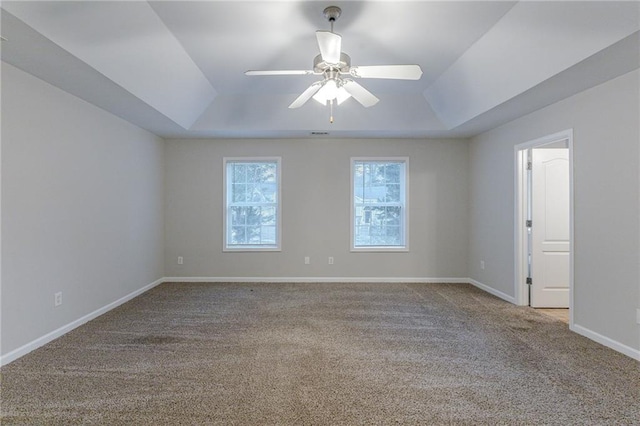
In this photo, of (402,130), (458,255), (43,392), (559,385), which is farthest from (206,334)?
(458,255)

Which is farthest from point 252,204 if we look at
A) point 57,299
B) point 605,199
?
point 605,199

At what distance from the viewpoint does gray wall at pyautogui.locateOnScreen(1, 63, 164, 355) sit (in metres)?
2.54

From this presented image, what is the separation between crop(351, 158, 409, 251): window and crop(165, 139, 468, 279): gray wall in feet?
0.56

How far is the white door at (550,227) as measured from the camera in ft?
12.8

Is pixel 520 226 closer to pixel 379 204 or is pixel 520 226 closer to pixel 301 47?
pixel 379 204

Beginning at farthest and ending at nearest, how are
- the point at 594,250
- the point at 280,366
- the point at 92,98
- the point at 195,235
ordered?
the point at 195,235 < the point at 92,98 < the point at 594,250 < the point at 280,366

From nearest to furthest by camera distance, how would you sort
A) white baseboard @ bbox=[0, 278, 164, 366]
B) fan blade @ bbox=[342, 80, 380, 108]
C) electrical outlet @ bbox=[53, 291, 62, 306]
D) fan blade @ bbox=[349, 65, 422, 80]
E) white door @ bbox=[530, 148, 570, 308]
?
fan blade @ bbox=[349, 65, 422, 80] < white baseboard @ bbox=[0, 278, 164, 366] < fan blade @ bbox=[342, 80, 380, 108] < electrical outlet @ bbox=[53, 291, 62, 306] < white door @ bbox=[530, 148, 570, 308]

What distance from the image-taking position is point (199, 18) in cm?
257

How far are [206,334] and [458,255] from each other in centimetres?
402

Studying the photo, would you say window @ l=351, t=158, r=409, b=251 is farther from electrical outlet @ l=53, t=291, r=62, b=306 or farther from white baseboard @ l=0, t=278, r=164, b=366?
electrical outlet @ l=53, t=291, r=62, b=306

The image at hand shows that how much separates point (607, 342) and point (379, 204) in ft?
10.5

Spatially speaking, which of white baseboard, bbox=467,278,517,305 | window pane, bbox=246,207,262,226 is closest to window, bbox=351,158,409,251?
white baseboard, bbox=467,278,517,305

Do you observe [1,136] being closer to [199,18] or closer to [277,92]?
[199,18]

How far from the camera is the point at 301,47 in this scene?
9.89 ft
